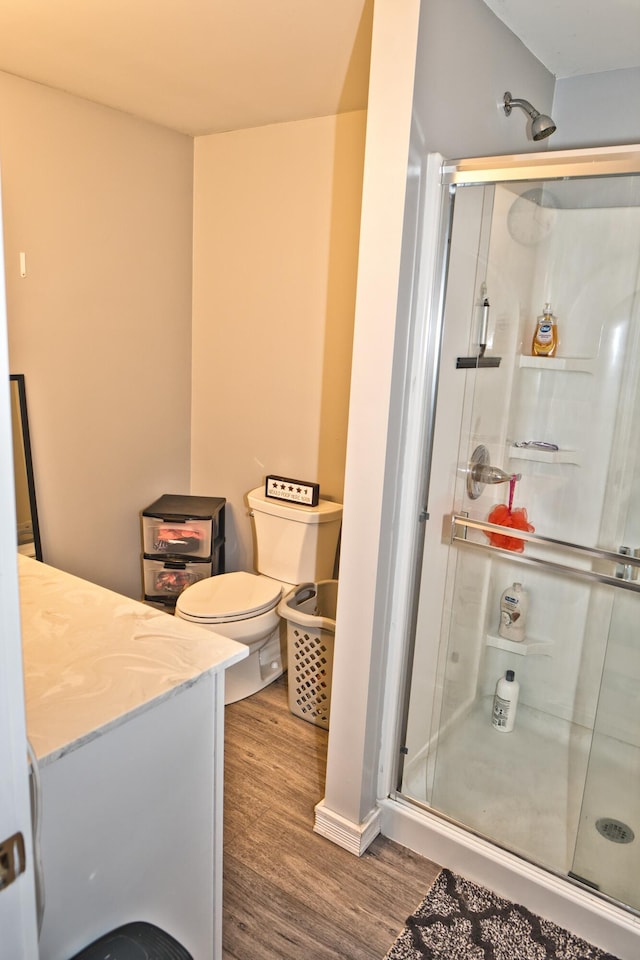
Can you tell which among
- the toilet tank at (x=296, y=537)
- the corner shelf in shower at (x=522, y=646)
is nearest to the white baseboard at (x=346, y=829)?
the corner shelf in shower at (x=522, y=646)

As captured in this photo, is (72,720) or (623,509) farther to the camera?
(623,509)

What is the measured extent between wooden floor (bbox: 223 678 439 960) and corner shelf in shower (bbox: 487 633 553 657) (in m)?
0.77

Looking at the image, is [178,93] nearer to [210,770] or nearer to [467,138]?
[467,138]

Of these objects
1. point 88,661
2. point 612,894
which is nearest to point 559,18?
point 88,661

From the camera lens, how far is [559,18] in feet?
6.60

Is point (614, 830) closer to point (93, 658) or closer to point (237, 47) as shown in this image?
point (93, 658)

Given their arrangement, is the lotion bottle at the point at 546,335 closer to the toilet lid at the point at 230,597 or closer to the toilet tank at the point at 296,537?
the toilet tank at the point at 296,537

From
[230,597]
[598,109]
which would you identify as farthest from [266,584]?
[598,109]

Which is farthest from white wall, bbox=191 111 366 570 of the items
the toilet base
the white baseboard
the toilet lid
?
the white baseboard

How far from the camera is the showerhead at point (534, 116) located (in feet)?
7.04

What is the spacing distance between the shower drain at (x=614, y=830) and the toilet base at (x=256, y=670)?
1.43 meters

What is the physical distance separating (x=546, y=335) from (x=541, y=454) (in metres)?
0.41

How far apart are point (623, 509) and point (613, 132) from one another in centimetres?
134

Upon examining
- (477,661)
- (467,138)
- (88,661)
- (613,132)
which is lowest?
(477,661)
